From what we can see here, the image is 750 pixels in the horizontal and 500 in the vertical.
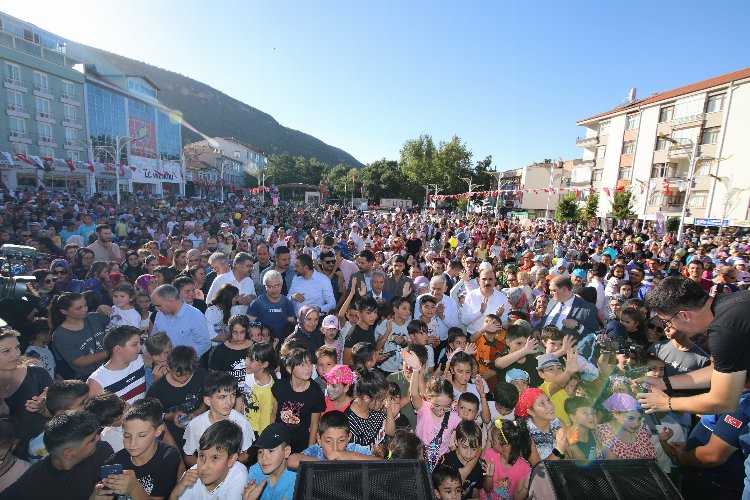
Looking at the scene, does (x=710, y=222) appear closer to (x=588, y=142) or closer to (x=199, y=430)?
(x=588, y=142)

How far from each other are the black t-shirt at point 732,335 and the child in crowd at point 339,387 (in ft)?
8.11

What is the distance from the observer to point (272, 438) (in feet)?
8.18

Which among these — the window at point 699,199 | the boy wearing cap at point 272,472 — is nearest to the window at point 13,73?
the boy wearing cap at point 272,472

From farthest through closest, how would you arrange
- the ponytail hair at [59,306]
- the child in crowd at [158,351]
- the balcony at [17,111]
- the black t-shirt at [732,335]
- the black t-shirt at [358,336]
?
the balcony at [17,111] → the black t-shirt at [358,336] → the ponytail hair at [59,306] → the child in crowd at [158,351] → the black t-shirt at [732,335]

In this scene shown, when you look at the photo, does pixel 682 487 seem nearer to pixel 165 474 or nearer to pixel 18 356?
pixel 165 474

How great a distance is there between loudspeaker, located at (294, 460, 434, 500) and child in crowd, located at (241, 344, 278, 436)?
5.85 feet

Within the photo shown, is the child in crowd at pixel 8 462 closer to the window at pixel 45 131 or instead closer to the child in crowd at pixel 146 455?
the child in crowd at pixel 146 455

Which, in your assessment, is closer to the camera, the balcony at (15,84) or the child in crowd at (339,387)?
the child in crowd at (339,387)

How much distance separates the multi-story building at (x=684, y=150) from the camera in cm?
2783

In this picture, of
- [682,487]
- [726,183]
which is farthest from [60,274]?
[726,183]

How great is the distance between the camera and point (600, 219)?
3788 centimetres

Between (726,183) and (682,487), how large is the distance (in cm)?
3648

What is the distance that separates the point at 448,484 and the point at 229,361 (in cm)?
226

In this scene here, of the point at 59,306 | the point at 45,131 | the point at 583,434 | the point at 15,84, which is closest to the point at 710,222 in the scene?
the point at 583,434
